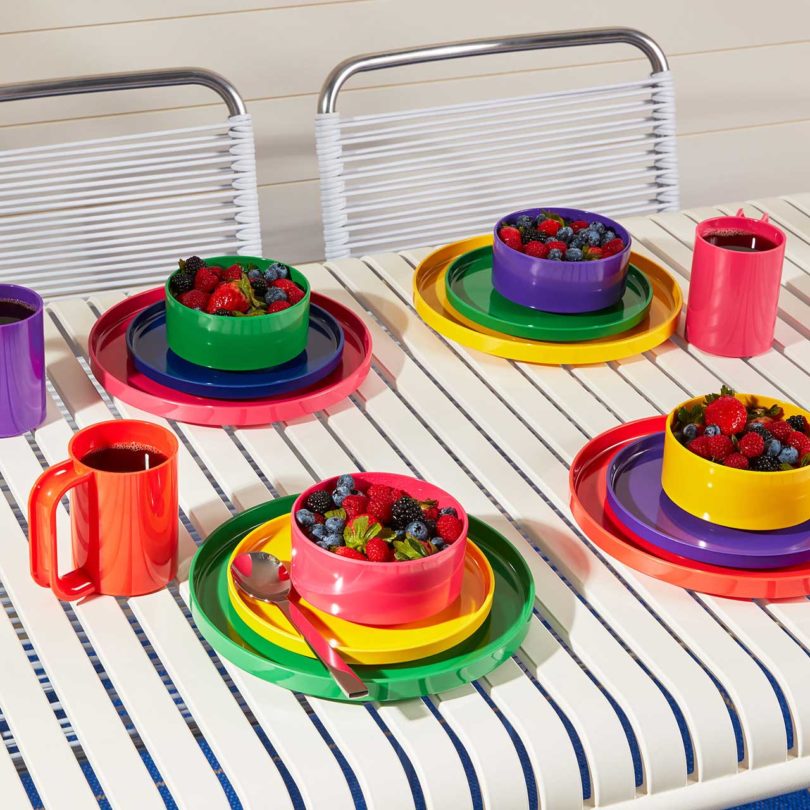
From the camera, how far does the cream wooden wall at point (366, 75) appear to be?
2658 millimetres

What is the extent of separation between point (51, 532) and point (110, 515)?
1.9 inches

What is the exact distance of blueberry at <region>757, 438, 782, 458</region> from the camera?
1.09 meters

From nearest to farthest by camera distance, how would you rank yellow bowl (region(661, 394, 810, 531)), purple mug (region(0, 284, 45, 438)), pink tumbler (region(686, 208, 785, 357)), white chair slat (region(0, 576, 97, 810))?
white chair slat (region(0, 576, 97, 810)), yellow bowl (region(661, 394, 810, 531)), purple mug (region(0, 284, 45, 438)), pink tumbler (region(686, 208, 785, 357))

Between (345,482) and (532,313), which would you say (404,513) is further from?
(532,313)

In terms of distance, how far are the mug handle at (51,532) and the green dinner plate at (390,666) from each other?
0.32ft

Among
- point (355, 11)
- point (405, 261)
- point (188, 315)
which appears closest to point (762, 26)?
point (355, 11)

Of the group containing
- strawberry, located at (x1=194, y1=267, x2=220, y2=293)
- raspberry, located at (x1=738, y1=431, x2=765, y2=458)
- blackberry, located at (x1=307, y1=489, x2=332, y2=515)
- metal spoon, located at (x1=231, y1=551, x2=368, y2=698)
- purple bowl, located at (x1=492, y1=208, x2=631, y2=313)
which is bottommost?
metal spoon, located at (x1=231, y1=551, x2=368, y2=698)

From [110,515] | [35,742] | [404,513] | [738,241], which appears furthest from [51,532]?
[738,241]

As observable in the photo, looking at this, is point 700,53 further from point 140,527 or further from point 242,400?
point 140,527

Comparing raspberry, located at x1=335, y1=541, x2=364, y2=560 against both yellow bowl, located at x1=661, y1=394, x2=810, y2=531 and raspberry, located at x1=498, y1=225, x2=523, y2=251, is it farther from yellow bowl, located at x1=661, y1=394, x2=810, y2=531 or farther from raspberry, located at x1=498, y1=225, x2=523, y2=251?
raspberry, located at x1=498, y1=225, x2=523, y2=251

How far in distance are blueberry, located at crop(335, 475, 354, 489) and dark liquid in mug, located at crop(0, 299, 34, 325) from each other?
435mm

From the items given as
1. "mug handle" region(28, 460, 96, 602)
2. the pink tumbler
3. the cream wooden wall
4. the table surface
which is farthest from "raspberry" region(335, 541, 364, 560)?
the cream wooden wall

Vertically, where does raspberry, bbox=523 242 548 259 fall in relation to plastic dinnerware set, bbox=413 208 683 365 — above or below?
above

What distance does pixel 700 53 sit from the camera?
3156 millimetres
